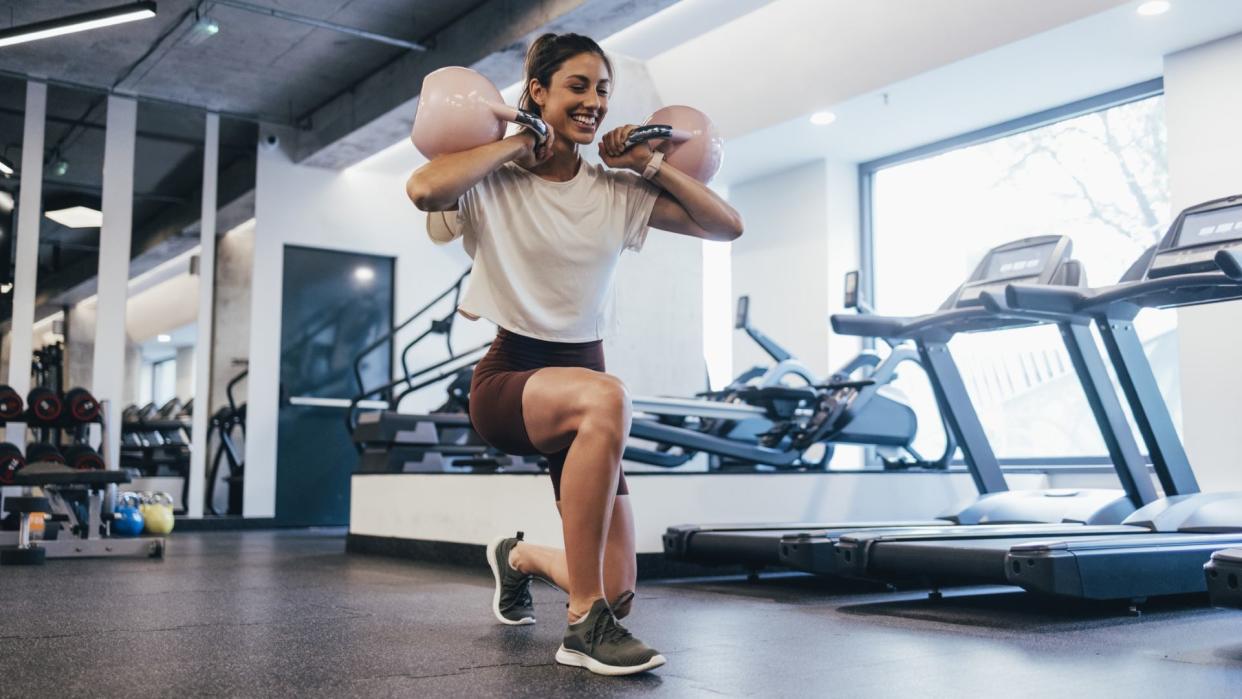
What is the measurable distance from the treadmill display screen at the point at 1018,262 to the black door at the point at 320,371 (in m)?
5.49

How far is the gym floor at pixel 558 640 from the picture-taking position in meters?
1.82

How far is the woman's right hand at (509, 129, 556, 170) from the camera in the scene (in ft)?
6.57

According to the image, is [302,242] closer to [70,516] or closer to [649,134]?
[70,516]

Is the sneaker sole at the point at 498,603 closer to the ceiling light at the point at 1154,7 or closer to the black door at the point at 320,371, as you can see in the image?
the ceiling light at the point at 1154,7

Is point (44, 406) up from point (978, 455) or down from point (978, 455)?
up

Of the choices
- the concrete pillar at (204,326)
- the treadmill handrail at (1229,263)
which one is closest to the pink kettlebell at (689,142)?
the treadmill handrail at (1229,263)

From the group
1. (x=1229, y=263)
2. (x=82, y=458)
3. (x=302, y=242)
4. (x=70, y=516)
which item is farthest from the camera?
(x=302, y=242)

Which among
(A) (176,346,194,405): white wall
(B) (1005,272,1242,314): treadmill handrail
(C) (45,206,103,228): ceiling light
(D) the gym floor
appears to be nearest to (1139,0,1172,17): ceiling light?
(B) (1005,272,1242,314): treadmill handrail

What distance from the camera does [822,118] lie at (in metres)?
7.03

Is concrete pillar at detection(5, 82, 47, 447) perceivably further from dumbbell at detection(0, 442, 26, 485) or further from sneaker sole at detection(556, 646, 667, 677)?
sneaker sole at detection(556, 646, 667, 677)

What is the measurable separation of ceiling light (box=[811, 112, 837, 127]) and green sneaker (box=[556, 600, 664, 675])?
18.0 feet

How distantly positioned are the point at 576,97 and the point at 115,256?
6.74m

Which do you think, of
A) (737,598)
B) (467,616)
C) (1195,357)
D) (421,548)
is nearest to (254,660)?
(467,616)

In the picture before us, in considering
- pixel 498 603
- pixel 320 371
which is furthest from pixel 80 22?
pixel 498 603
